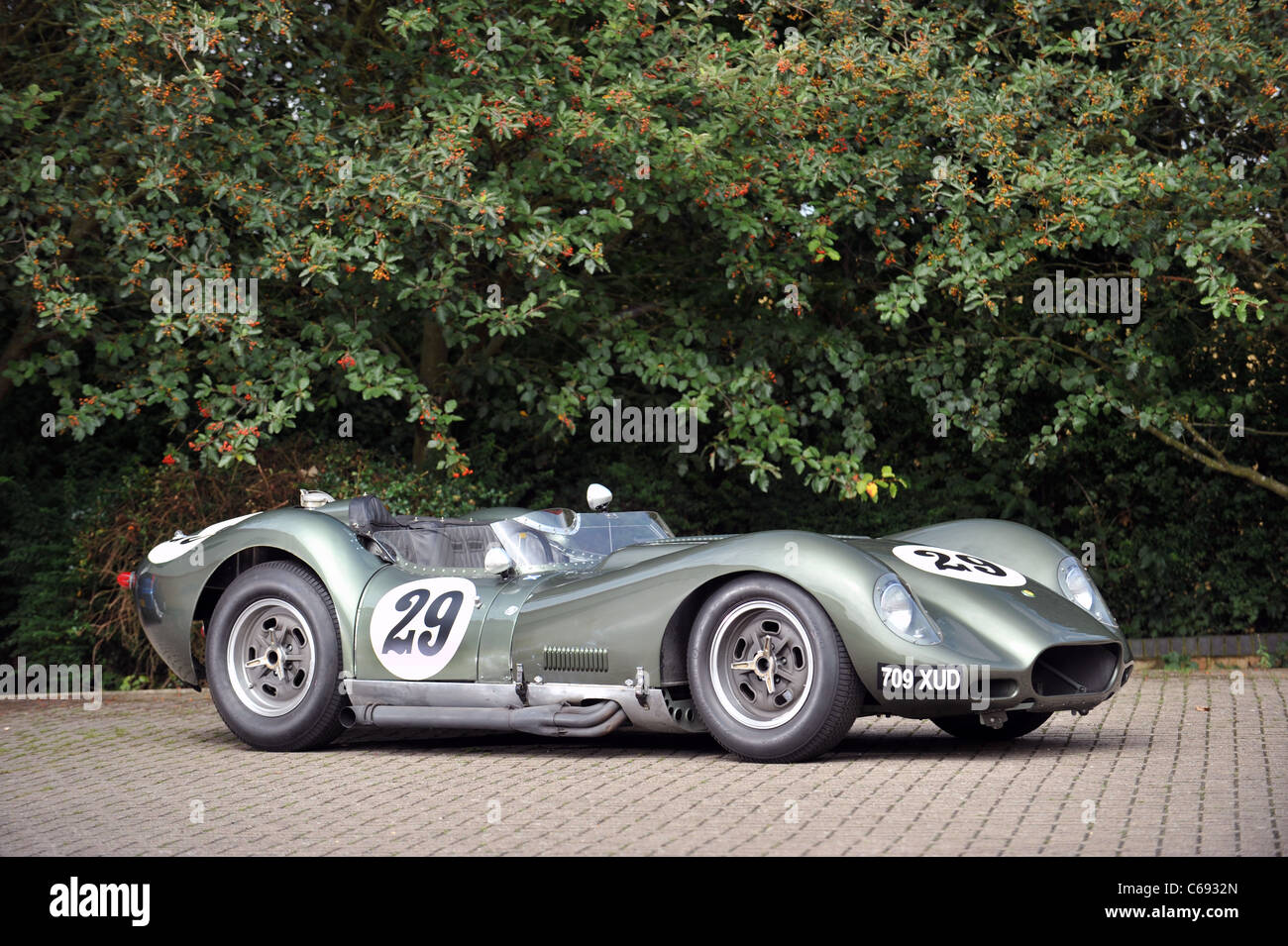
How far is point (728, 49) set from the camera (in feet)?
36.8

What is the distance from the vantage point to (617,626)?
7.35m

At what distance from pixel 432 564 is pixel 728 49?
15.5 ft

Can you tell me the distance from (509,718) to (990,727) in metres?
2.49

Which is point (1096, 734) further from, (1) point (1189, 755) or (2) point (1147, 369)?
(2) point (1147, 369)

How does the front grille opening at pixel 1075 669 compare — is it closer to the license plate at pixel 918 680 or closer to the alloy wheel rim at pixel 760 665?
the license plate at pixel 918 680

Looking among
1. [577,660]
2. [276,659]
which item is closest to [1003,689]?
[577,660]

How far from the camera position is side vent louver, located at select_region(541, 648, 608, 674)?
7.39 m

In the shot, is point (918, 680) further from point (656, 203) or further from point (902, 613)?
point (656, 203)

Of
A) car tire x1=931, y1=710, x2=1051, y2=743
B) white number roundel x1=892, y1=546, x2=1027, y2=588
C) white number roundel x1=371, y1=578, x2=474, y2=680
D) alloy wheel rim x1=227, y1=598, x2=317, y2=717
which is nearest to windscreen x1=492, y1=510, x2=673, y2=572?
white number roundel x1=371, y1=578, x2=474, y2=680

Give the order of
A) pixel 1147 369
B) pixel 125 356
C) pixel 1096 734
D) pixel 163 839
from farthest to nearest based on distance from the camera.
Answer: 1. pixel 1147 369
2. pixel 125 356
3. pixel 1096 734
4. pixel 163 839

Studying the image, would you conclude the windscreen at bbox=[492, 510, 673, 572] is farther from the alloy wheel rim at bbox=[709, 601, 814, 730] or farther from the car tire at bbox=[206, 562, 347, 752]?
the alloy wheel rim at bbox=[709, 601, 814, 730]

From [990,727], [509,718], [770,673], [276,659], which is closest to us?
[770,673]

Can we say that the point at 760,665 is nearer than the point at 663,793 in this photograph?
No
